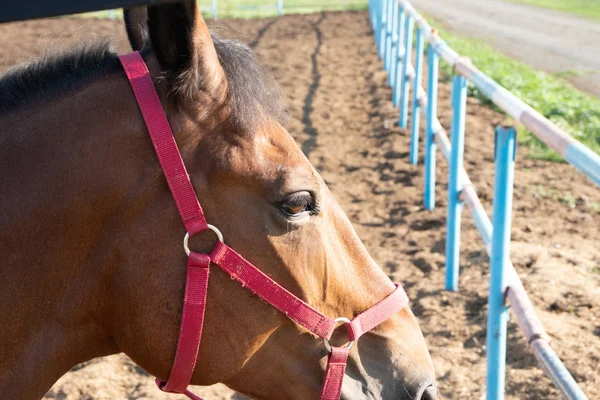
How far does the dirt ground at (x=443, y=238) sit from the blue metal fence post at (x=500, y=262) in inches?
22.1

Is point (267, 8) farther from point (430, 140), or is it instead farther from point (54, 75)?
point (54, 75)

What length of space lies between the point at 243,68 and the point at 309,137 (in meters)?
6.53

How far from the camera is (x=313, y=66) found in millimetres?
12875

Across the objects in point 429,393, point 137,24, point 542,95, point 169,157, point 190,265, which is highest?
point 137,24

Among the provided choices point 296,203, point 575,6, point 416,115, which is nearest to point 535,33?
point 575,6

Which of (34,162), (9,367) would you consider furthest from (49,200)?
(9,367)

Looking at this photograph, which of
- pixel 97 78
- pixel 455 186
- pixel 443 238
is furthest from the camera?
pixel 443 238

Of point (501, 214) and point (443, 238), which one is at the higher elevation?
point (501, 214)

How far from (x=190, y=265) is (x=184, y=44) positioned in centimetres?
54

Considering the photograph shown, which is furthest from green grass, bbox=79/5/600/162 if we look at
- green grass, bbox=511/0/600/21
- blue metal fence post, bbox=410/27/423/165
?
green grass, bbox=511/0/600/21

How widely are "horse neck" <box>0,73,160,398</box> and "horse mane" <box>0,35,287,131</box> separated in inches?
3.5

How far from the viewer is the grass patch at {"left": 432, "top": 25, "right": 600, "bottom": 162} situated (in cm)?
742

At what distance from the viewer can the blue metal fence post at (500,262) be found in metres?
2.97

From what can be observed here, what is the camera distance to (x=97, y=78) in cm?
183
